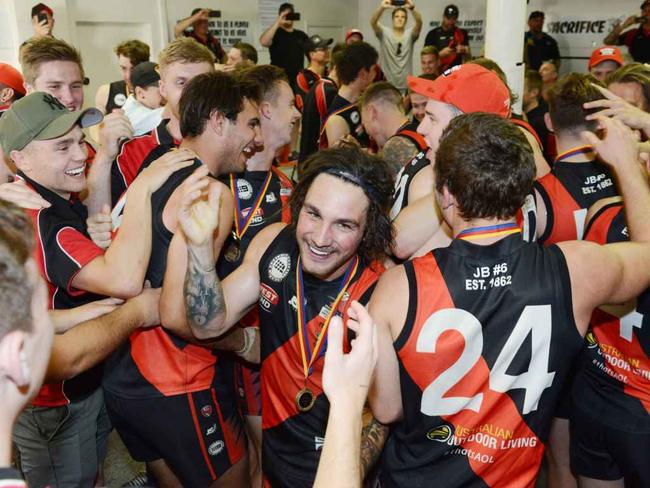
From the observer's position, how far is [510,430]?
6.75ft

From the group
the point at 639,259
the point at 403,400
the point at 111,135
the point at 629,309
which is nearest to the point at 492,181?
the point at 639,259

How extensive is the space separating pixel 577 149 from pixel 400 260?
3.64 feet

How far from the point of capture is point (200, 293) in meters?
2.37

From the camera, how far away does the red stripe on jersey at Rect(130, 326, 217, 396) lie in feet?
8.86

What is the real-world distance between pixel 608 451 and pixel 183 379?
193 cm

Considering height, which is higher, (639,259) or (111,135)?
(111,135)

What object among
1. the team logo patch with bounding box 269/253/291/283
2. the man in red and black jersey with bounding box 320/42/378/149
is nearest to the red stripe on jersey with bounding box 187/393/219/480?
the team logo patch with bounding box 269/253/291/283

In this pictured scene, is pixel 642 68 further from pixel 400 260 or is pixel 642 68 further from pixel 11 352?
pixel 11 352

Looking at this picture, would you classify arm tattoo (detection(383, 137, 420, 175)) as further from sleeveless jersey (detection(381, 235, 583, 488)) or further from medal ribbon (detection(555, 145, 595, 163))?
sleeveless jersey (detection(381, 235, 583, 488))

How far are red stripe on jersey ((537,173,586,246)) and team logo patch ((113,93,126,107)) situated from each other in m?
4.88

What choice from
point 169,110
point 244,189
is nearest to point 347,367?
point 244,189

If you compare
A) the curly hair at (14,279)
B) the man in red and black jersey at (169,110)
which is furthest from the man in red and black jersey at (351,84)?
the curly hair at (14,279)

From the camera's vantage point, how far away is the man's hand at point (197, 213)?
233 cm

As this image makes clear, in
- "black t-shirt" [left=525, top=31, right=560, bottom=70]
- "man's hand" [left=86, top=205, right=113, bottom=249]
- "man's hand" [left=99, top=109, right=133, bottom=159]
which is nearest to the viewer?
"man's hand" [left=86, top=205, right=113, bottom=249]
